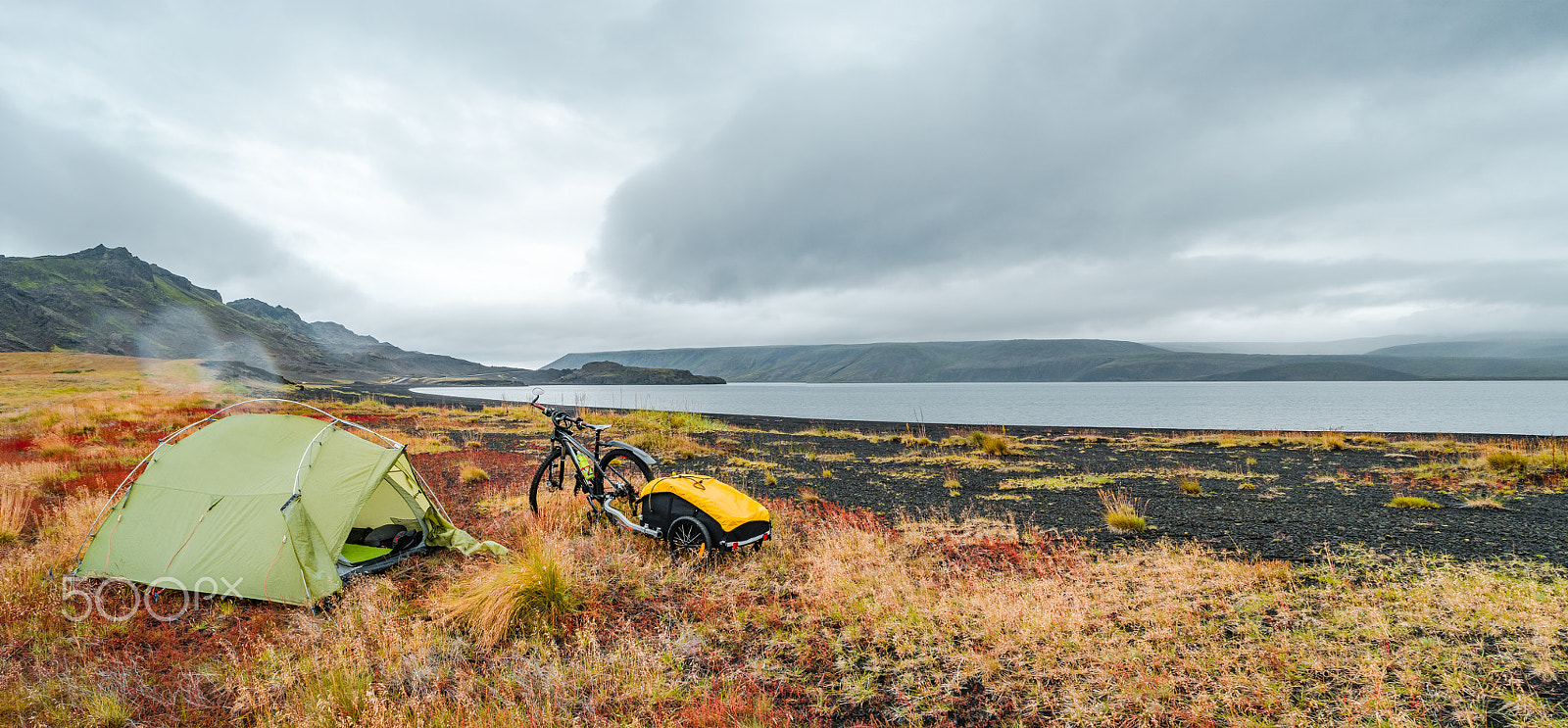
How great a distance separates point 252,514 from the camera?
5.93 meters

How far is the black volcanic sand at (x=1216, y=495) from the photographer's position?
25.4ft

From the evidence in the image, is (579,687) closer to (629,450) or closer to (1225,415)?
(629,450)

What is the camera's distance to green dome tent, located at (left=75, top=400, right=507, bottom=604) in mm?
5762

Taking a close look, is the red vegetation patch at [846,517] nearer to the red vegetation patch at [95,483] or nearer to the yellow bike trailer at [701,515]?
the yellow bike trailer at [701,515]

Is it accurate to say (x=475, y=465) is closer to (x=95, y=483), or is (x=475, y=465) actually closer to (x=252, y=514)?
(x=95, y=483)

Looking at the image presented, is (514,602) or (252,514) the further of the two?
(252,514)

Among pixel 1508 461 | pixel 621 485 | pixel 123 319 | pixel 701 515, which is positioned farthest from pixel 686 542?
pixel 123 319

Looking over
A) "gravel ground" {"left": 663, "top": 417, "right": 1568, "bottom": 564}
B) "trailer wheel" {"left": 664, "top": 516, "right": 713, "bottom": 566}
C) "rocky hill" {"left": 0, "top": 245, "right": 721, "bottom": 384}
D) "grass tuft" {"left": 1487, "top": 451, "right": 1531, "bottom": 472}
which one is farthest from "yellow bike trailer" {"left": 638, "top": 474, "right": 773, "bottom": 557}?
"rocky hill" {"left": 0, "top": 245, "right": 721, "bottom": 384}

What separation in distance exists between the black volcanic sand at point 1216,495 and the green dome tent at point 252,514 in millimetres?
7270

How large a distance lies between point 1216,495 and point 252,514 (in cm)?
1546

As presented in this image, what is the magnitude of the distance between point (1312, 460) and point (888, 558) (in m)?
18.9

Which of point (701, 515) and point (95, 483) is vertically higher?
point (701, 515)

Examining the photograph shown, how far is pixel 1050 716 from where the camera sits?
3.80 metres

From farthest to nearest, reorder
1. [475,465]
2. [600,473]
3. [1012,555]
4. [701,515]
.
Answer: [475,465]
[600,473]
[1012,555]
[701,515]
